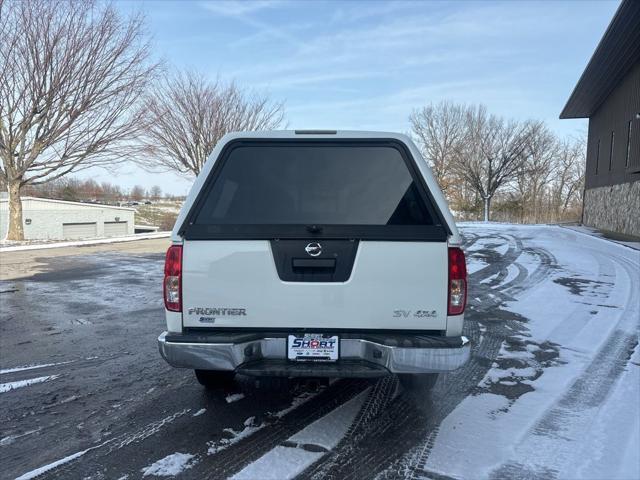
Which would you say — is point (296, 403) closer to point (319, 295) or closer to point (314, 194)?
point (319, 295)

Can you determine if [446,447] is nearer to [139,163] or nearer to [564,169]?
[139,163]

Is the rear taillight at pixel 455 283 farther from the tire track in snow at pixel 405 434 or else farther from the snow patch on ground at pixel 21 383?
the snow patch on ground at pixel 21 383

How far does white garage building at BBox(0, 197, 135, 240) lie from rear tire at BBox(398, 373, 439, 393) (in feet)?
115

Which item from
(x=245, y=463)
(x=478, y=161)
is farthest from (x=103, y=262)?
(x=478, y=161)

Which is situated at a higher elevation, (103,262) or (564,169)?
(564,169)

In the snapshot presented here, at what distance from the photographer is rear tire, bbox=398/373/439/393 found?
3734 millimetres

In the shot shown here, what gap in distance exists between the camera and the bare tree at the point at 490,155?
35.9 meters

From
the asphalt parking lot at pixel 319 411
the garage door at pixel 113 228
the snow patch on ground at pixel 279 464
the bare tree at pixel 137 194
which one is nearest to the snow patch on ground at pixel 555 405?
the asphalt parking lot at pixel 319 411

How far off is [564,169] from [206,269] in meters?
49.2

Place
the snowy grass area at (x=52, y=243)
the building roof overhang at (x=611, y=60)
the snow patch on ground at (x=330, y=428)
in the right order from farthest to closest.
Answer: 1. the building roof overhang at (x=611, y=60)
2. the snowy grass area at (x=52, y=243)
3. the snow patch on ground at (x=330, y=428)

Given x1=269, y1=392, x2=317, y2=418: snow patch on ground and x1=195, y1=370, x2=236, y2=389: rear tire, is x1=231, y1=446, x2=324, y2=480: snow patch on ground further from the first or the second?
x1=195, y1=370, x2=236, y2=389: rear tire

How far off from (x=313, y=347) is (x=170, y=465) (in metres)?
1.10

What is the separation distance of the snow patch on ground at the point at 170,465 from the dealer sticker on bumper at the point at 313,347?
872mm

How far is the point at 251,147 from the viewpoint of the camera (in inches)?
129
